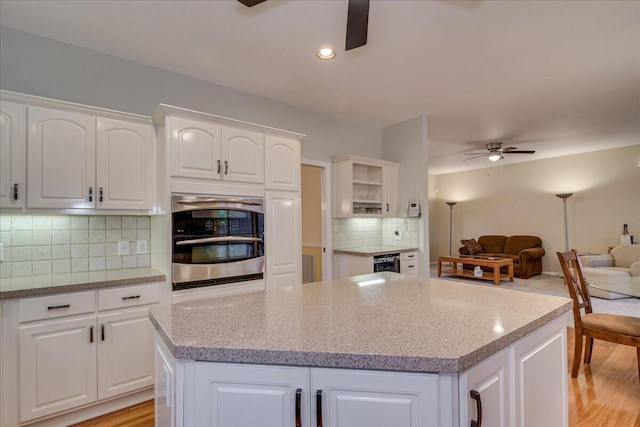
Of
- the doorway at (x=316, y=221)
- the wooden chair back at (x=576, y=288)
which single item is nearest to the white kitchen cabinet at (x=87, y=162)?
the doorway at (x=316, y=221)

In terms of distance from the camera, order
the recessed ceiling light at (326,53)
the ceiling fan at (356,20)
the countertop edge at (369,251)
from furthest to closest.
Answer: the countertop edge at (369,251) < the recessed ceiling light at (326,53) < the ceiling fan at (356,20)

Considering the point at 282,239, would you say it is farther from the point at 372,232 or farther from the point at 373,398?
the point at 373,398

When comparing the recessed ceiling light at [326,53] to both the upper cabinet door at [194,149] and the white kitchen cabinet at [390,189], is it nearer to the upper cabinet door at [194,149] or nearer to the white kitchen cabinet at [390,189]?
the upper cabinet door at [194,149]

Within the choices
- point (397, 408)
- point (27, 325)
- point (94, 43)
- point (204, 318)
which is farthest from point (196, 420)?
point (94, 43)

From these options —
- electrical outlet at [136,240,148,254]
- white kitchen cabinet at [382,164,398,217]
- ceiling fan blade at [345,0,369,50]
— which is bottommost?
electrical outlet at [136,240,148,254]

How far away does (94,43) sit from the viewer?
2475 millimetres

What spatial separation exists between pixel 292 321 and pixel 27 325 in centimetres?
180

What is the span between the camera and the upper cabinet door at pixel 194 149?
244cm

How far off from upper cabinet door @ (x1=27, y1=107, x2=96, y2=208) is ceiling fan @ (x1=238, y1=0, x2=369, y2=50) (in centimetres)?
150

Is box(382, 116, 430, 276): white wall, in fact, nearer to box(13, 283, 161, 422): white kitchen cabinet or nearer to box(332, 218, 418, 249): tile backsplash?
box(332, 218, 418, 249): tile backsplash

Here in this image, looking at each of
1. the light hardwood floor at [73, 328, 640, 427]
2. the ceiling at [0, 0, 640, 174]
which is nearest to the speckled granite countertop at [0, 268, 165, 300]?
the light hardwood floor at [73, 328, 640, 427]

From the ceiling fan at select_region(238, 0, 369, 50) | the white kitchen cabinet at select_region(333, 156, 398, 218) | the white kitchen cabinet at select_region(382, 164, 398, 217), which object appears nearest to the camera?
the ceiling fan at select_region(238, 0, 369, 50)

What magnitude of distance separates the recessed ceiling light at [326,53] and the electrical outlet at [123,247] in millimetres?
2198

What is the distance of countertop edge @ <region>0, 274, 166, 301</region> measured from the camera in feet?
6.23
